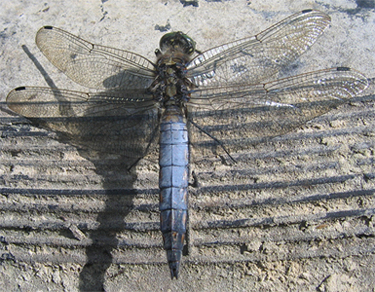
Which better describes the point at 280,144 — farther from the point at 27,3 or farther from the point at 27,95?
the point at 27,3

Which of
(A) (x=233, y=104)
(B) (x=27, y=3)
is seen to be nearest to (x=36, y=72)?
(B) (x=27, y=3)

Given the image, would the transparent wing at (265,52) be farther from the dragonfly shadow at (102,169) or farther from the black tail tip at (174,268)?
the black tail tip at (174,268)

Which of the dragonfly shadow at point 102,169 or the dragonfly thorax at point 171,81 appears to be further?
the dragonfly thorax at point 171,81

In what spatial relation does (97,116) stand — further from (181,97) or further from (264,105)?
(264,105)

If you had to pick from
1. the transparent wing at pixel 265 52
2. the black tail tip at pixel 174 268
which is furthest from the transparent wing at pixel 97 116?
the black tail tip at pixel 174 268

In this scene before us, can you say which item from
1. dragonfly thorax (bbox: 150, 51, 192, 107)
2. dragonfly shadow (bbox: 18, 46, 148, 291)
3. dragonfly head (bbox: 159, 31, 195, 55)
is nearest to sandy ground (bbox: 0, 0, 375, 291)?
dragonfly shadow (bbox: 18, 46, 148, 291)

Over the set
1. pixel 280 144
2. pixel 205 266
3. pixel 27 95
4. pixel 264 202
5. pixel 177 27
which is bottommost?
pixel 205 266
